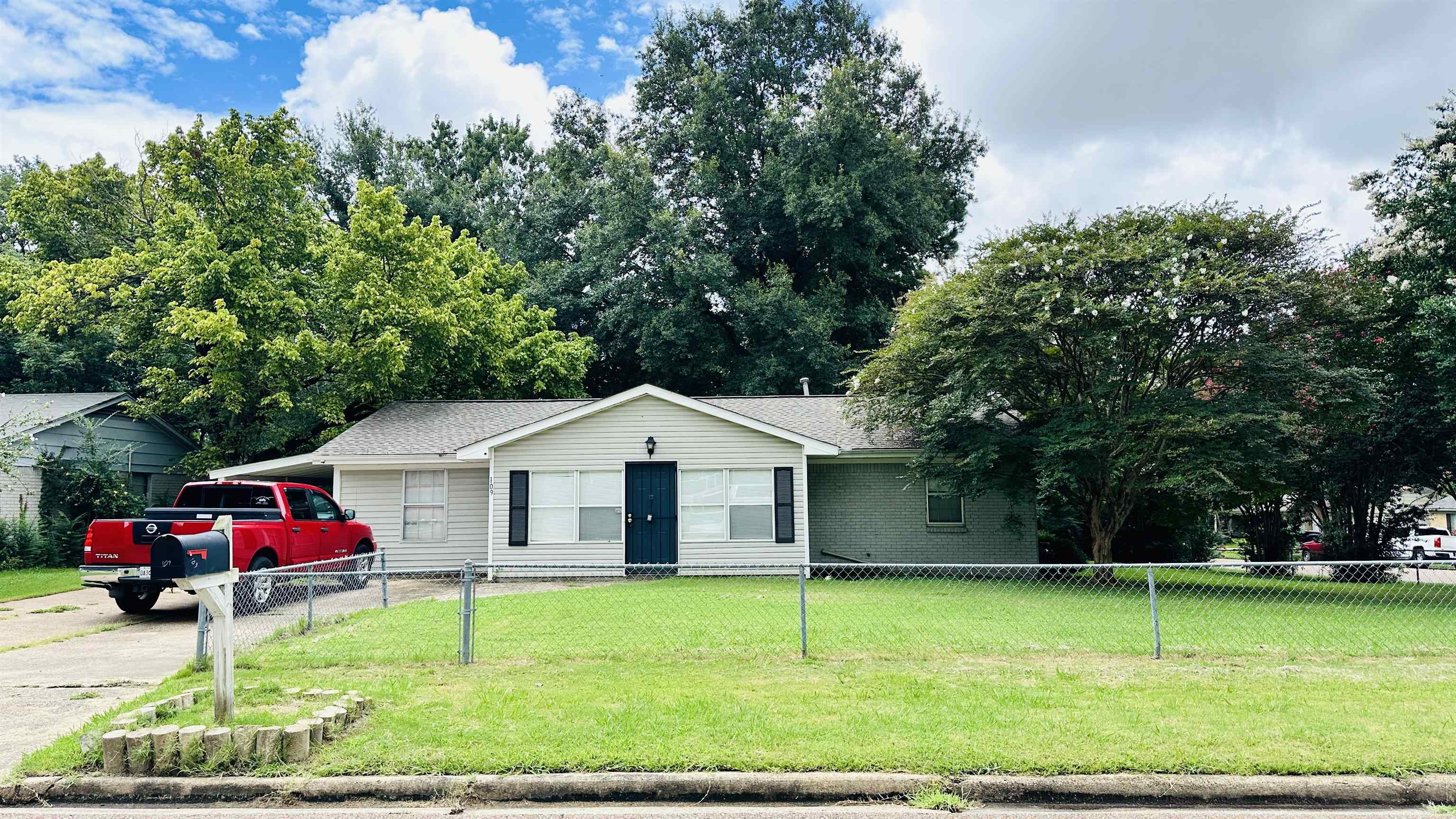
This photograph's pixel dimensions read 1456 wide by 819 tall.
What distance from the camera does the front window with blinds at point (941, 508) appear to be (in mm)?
18953

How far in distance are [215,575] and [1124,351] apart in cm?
1463

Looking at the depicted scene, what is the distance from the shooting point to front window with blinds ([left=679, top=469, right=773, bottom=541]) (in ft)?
56.7

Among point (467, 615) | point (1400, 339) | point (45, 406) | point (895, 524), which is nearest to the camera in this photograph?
point (467, 615)

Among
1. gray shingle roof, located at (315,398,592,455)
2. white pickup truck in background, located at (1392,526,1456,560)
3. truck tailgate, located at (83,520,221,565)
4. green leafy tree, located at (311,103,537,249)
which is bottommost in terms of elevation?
white pickup truck in background, located at (1392,526,1456,560)

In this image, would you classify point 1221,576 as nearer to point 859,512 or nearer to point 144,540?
point 859,512

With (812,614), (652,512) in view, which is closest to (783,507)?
(652,512)

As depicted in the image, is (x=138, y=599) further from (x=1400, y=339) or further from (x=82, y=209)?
(x=82, y=209)

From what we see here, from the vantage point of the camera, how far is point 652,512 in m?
17.3

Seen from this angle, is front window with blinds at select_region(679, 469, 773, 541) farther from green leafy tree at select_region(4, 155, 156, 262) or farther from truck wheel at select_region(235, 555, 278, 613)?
green leafy tree at select_region(4, 155, 156, 262)

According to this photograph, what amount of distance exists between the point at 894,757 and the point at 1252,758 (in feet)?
6.91

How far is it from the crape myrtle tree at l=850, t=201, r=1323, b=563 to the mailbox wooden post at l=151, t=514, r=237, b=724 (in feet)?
40.6

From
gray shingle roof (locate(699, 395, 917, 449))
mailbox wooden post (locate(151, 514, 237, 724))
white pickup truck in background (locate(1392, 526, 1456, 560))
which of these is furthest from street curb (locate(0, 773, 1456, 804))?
white pickup truck in background (locate(1392, 526, 1456, 560))

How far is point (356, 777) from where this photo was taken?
5051 mm

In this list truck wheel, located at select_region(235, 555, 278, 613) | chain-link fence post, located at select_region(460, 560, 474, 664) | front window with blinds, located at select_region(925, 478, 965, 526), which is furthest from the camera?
front window with blinds, located at select_region(925, 478, 965, 526)
